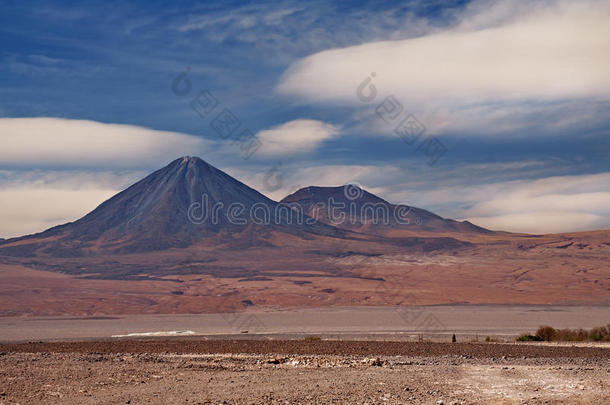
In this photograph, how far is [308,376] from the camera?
66.0ft

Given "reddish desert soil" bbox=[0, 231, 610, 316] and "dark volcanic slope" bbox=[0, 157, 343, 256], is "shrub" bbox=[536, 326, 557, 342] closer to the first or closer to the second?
"reddish desert soil" bbox=[0, 231, 610, 316]

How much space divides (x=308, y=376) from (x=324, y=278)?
110522 mm

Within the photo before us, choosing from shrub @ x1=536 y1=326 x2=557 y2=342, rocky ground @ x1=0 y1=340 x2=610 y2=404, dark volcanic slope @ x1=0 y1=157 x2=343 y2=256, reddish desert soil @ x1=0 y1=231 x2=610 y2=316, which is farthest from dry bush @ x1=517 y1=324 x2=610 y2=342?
dark volcanic slope @ x1=0 y1=157 x2=343 y2=256

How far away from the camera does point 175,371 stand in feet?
69.3

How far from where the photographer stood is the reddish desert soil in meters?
106

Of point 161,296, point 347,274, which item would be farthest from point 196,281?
point 347,274

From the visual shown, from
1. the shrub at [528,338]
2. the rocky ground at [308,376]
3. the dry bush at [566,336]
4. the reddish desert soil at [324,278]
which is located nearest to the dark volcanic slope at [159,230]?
the reddish desert soil at [324,278]

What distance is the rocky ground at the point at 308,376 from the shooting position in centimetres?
1661

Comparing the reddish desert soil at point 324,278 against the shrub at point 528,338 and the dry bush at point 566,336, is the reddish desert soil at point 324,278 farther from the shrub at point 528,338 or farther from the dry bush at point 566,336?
the shrub at point 528,338

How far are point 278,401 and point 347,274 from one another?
390 ft

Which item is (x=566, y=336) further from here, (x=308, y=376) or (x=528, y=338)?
(x=308, y=376)

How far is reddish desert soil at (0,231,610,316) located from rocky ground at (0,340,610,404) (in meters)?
73.0

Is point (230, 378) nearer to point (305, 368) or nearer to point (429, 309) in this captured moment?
point (305, 368)

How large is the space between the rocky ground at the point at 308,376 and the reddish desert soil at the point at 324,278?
7302 centimetres
